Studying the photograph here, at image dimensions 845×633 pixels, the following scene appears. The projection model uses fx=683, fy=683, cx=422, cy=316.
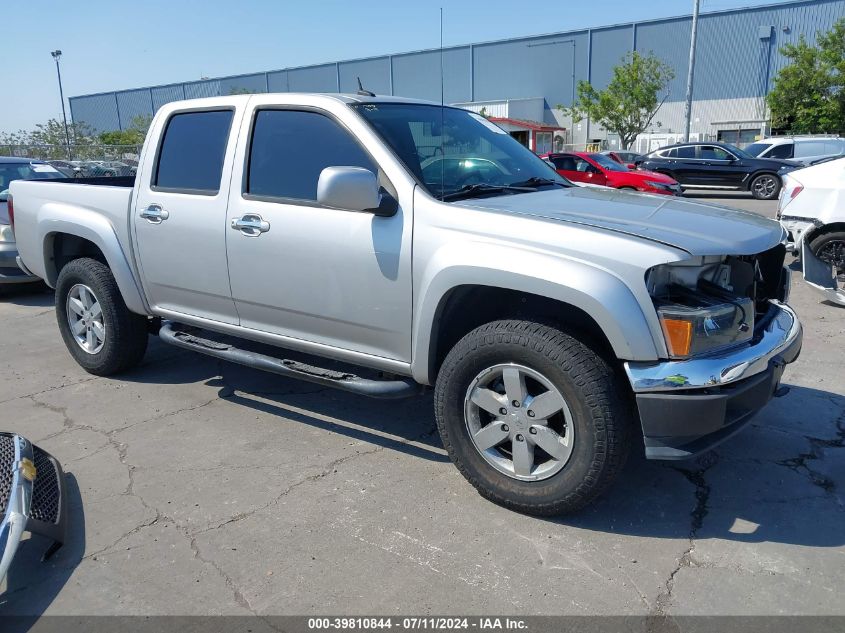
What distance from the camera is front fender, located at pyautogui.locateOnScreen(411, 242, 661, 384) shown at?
8.95 feet

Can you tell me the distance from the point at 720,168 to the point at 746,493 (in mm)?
17961

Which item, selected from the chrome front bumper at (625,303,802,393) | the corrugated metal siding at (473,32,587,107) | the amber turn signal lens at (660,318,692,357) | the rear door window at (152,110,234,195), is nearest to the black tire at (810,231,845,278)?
the chrome front bumper at (625,303,802,393)

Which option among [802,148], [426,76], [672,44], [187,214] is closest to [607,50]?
[672,44]

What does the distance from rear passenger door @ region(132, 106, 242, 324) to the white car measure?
566 cm

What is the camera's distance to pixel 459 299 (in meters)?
3.29

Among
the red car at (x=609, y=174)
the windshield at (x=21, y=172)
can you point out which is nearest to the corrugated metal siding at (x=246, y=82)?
the red car at (x=609, y=174)

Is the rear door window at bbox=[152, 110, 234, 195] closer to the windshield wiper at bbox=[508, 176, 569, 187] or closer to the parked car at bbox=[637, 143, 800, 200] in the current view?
the windshield wiper at bbox=[508, 176, 569, 187]

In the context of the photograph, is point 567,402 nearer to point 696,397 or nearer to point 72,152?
point 696,397

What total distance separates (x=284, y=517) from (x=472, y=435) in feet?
3.20

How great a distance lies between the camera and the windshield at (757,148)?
2089 cm

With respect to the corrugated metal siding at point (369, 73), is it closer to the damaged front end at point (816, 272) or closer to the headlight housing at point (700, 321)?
the damaged front end at point (816, 272)

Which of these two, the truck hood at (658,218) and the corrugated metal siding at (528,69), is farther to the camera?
the corrugated metal siding at (528,69)

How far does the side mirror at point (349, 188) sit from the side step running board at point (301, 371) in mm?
919

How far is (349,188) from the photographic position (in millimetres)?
3203
